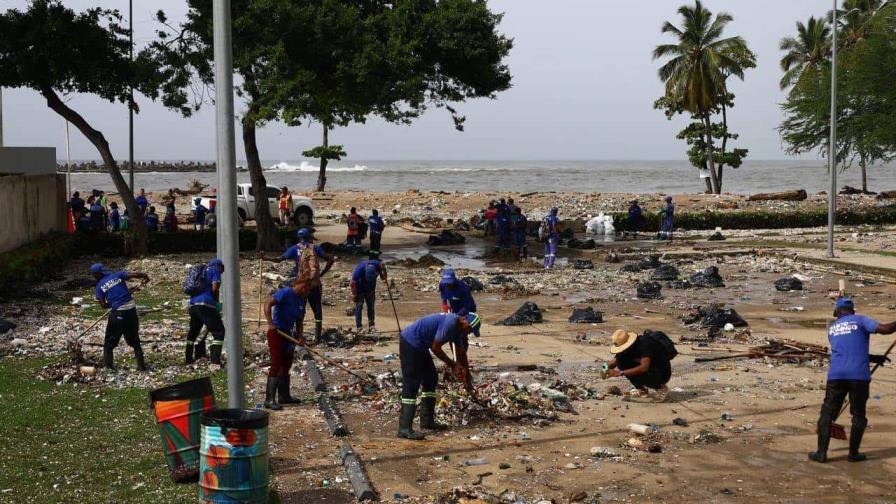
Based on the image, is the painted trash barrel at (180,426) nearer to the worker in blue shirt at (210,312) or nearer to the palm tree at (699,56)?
the worker in blue shirt at (210,312)

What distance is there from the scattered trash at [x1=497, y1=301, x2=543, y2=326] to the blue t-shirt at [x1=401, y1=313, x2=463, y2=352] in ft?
25.5

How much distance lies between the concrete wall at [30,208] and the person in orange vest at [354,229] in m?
9.04

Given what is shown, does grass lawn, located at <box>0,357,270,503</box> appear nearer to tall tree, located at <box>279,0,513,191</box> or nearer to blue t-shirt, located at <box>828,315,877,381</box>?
blue t-shirt, located at <box>828,315,877,381</box>

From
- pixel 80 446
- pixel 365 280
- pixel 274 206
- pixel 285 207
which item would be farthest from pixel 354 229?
pixel 80 446

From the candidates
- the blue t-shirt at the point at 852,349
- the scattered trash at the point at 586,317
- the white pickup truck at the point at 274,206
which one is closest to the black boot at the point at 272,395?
the blue t-shirt at the point at 852,349

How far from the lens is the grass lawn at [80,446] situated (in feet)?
26.8

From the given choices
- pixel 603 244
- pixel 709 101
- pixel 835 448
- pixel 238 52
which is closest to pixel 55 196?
pixel 238 52

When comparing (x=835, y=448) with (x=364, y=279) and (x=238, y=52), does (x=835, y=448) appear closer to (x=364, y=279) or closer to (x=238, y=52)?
(x=364, y=279)

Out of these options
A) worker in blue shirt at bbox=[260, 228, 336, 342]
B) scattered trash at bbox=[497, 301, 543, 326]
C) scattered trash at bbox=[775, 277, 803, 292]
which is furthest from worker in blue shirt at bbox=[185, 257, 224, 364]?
scattered trash at bbox=[775, 277, 803, 292]

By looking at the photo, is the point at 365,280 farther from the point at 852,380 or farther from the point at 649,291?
the point at 852,380

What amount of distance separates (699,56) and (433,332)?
161 ft

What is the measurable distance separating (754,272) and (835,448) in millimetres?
16836

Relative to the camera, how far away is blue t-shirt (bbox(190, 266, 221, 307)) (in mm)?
13414

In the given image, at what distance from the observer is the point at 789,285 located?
2259 cm
